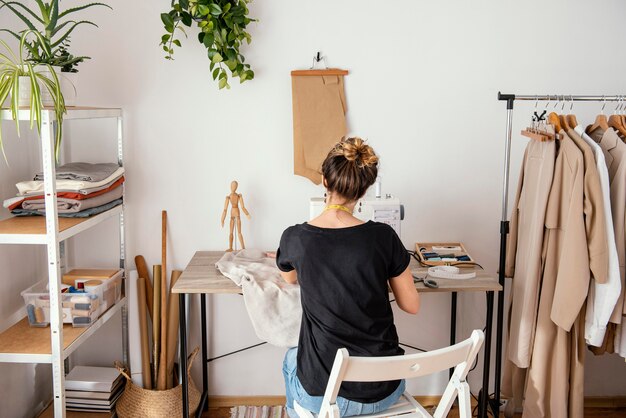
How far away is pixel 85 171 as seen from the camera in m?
2.77

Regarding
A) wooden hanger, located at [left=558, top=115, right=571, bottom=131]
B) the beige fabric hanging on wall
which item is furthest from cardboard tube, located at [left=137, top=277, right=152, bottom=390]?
wooden hanger, located at [left=558, top=115, right=571, bottom=131]

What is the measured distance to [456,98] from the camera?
305 cm

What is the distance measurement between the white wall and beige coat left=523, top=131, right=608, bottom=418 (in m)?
0.58

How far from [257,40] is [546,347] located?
1692mm

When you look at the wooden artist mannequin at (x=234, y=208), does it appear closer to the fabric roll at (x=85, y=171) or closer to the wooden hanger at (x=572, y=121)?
the fabric roll at (x=85, y=171)

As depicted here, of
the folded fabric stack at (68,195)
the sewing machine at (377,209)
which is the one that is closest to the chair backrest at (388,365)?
the sewing machine at (377,209)

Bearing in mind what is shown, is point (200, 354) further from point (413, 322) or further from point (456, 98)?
point (456, 98)

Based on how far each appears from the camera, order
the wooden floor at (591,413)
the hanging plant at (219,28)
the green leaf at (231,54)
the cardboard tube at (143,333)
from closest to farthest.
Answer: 1. the hanging plant at (219,28)
2. the green leaf at (231,54)
3. the cardboard tube at (143,333)
4. the wooden floor at (591,413)

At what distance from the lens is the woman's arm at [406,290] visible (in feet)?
7.11

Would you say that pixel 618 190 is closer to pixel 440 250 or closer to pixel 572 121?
pixel 572 121

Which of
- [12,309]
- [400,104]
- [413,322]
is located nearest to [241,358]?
[413,322]

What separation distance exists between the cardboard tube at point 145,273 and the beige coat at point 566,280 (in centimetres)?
164

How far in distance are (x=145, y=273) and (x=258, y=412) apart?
0.81 meters

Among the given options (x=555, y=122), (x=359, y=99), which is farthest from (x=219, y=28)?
(x=555, y=122)
